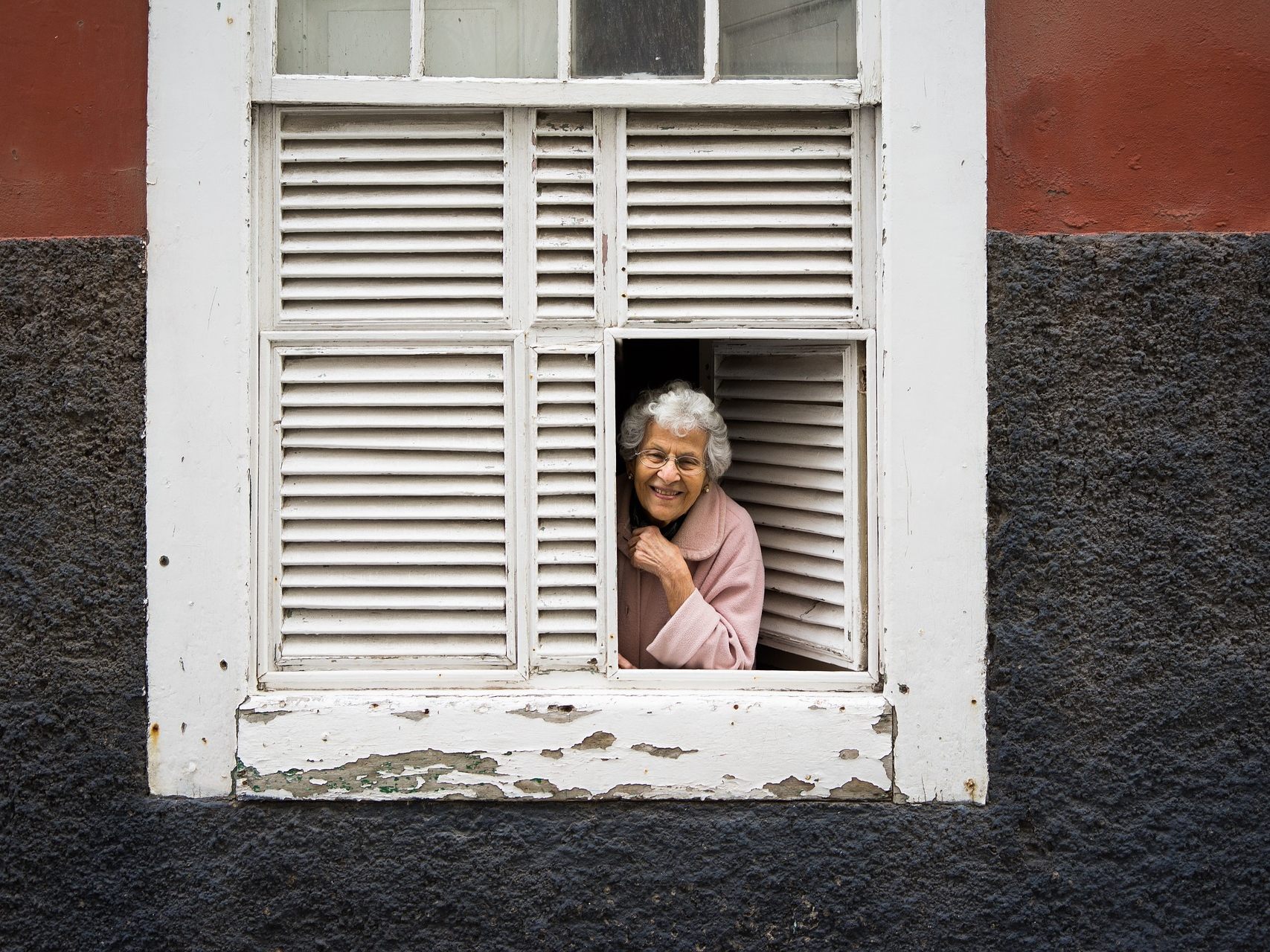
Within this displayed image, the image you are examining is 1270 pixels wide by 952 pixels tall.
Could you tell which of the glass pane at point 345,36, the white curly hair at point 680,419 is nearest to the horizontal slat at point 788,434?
the white curly hair at point 680,419

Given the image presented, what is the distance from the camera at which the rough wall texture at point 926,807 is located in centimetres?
272

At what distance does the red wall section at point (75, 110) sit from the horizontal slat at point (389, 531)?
87 centimetres

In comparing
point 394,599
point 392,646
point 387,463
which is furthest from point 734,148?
point 392,646

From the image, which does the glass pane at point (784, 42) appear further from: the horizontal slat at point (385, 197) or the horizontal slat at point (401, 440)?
the horizontal slat at point (401, 440)

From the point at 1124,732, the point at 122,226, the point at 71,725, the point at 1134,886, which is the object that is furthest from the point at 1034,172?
the point at 71,725

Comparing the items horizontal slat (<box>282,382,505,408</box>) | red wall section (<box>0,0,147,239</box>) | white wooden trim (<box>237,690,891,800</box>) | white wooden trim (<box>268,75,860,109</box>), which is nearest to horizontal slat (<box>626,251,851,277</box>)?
white wooden trim (<box>268,75,860,109</box>)

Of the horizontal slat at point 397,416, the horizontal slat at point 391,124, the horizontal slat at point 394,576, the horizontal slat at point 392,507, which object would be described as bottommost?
the horizontal slat at point 394,576

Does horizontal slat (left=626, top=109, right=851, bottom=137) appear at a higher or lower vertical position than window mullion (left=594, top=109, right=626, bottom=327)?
higher

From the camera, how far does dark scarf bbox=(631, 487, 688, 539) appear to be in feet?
10.8

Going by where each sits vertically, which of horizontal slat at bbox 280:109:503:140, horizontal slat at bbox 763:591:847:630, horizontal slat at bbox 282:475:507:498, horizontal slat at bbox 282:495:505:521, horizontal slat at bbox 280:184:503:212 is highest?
horizontal slat at bbox 280:109:503:140

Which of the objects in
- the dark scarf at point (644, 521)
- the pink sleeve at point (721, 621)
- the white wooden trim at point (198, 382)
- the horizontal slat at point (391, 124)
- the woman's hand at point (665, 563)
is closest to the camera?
the white wooden trim at point (198, 382)

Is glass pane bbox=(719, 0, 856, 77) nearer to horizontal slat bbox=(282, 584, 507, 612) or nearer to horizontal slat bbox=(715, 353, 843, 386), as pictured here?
horizontal slat bbox=(715, 353, 843, 386)

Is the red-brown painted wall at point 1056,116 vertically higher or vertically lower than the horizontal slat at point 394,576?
higher

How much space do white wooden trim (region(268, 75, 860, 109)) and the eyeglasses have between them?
3.19ft
